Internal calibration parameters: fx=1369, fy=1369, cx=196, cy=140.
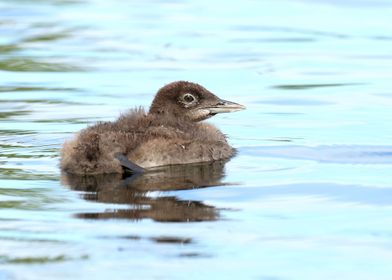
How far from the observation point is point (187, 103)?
13539 millimetres

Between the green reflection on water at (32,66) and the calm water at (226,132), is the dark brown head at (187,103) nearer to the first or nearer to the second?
the calm water at (226,132)

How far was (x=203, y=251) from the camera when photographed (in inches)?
359

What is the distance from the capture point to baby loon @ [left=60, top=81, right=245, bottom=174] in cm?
1191

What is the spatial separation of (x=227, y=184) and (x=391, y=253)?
265 centimetres

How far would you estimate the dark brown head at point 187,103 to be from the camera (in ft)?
44.0

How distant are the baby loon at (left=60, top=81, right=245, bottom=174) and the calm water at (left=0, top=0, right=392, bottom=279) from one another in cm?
19

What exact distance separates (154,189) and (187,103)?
242 cm

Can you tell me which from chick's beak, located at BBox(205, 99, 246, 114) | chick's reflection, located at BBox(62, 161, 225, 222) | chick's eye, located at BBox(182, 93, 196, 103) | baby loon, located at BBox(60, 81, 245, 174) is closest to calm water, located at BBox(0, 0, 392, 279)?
chick's reflection, located at BBox(62, 161, 225, 222)

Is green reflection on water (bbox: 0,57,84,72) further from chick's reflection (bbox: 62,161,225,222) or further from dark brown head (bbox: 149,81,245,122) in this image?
chick's reflection (bbox: 62,161,225,222)

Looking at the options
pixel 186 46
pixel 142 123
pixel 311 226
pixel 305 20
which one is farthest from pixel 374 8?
pixel 311 226

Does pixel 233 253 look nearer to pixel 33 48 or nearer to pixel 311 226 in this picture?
pixel 311 226

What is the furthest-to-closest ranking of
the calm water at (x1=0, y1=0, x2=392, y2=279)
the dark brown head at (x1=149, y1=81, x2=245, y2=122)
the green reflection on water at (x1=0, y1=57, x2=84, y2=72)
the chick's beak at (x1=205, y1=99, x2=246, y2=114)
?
the green reflection on water at (x1=0, y1=57, x2=84, y2=72) < the chick's beak at (x1=205, y1=99, x2=246, y2=114) < the dark brown head at (x1=149, y1=81, x2=245, y2=122) < the calm water at (x1=0, y1=0, x2=392, y2=279)

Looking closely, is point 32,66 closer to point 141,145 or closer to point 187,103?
point 187,103

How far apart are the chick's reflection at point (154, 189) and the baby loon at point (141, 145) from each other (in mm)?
91
